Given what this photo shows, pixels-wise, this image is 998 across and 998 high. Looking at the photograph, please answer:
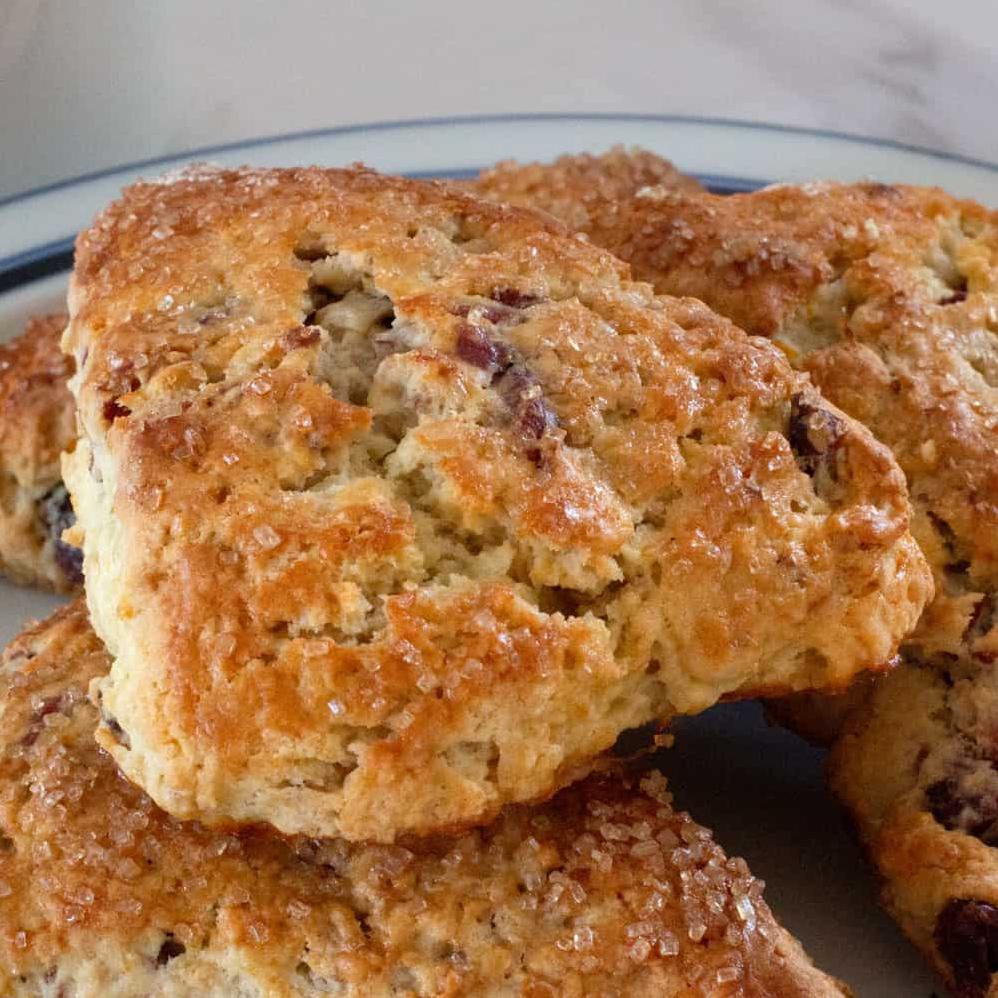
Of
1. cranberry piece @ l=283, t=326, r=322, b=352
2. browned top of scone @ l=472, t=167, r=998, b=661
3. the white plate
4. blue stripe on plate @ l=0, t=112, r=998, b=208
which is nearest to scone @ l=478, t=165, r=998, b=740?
browned top of scone @ l=472, t=167, r=998, b=661

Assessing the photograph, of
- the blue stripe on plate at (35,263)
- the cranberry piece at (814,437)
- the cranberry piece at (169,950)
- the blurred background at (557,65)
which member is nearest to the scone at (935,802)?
the cranberry piece at (814,437)

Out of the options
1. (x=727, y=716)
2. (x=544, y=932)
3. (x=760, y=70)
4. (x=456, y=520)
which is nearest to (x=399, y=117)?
(x=760, y=70)

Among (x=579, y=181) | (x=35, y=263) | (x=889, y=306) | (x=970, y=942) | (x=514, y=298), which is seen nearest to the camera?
(x=970, y=942)

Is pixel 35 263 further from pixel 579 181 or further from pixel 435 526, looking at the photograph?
pixel 435 526

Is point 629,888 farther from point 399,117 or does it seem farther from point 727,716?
point 399,117

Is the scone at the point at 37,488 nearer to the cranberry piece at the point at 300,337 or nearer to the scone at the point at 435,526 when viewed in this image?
the scone at the point at 435,526

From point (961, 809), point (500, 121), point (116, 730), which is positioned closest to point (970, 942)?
point (961, 809)
